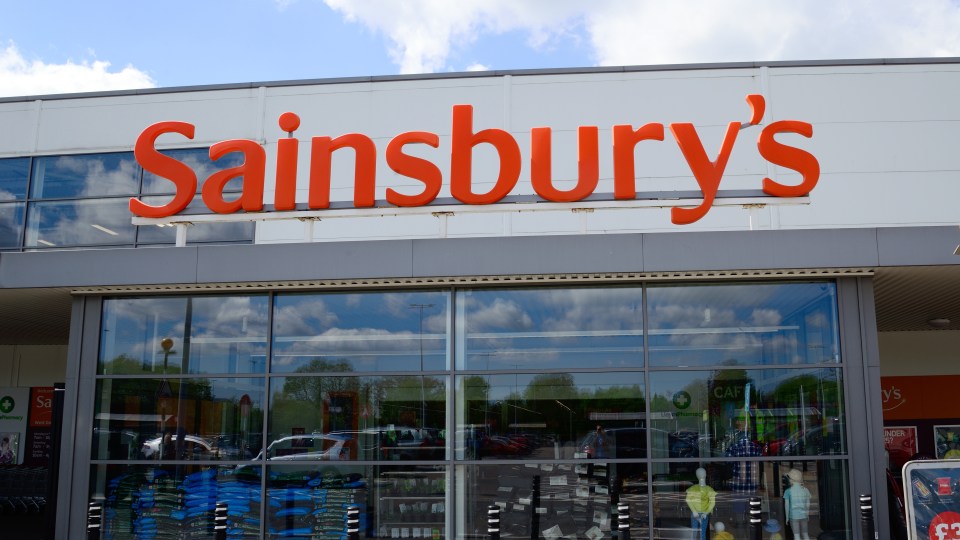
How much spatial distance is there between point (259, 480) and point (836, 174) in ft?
35.9

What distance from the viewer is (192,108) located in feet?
53.9

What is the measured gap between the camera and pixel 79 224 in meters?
16.8

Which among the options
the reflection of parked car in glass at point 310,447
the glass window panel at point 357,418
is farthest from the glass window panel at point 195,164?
the reflection of parked car in glass at point 310,447

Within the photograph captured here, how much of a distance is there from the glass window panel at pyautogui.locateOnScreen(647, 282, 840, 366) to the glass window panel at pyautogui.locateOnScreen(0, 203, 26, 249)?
12842mm

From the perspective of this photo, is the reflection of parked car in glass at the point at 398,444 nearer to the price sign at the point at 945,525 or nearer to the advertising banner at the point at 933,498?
the advertising banner at the point at 933,498

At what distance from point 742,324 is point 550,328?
2.50 m

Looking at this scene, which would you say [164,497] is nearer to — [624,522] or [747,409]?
[624,522]

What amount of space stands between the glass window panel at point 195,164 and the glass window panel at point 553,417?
7945mm

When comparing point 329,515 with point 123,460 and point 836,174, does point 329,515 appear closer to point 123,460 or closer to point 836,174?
point 123,460

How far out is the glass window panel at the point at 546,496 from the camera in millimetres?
10789

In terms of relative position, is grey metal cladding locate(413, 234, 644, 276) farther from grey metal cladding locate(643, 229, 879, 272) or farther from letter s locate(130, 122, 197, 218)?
letter s locate(130, 122, 197, 218)

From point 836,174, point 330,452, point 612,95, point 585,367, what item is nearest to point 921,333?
point 836,174

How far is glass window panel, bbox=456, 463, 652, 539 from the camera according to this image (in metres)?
10.8

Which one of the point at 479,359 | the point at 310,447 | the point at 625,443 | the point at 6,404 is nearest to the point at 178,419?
the point at 310,447
